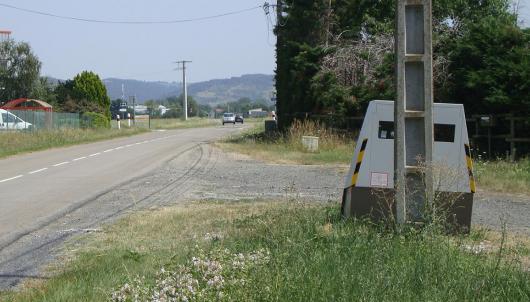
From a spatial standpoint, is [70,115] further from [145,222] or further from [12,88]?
[145,222]

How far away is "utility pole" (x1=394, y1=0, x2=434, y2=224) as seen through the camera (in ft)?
25.5

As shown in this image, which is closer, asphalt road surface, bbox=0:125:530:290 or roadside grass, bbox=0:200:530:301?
roadside grass, bbox=0:200:530:301

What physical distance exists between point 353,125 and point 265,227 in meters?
20.3

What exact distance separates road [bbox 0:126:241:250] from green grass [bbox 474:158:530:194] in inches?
332

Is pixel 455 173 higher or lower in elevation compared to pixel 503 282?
higher

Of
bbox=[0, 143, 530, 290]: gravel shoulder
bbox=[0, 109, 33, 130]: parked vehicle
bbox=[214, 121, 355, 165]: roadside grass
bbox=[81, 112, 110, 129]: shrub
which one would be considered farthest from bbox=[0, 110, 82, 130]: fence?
bbox=[0, 143, 530, 290]: gravel shoulder

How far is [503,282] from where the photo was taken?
5.66 m

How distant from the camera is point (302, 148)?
87.7 ft

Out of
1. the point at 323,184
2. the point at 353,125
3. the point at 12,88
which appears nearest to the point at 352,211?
the point at 323,184

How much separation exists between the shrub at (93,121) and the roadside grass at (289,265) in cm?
4682

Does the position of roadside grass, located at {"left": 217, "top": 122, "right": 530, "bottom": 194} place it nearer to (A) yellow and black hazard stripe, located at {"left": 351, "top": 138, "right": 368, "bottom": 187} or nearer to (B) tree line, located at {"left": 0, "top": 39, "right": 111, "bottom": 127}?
(A) yellow and black hazard stripe, located at {"left": 351, "top": 138, "right": 368, "bottom": 187}

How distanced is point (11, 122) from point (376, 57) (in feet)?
76.6

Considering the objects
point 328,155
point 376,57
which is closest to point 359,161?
point 328,155

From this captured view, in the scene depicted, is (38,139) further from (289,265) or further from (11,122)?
(289,265)
